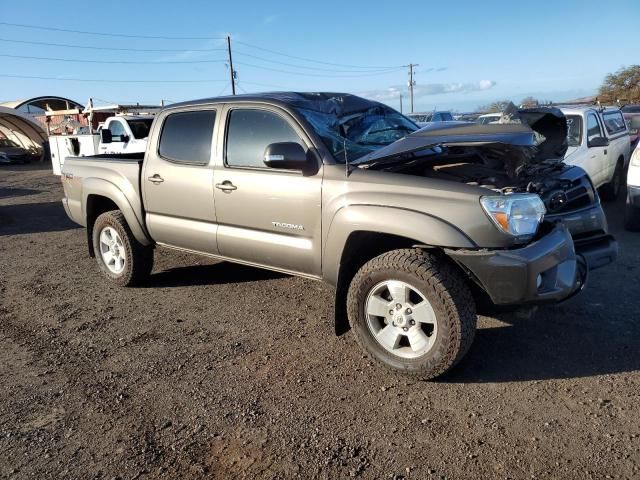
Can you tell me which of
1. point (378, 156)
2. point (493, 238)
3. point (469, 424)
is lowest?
point (469, 424)

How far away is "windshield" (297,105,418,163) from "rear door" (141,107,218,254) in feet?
3.40

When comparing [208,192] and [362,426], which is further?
[208,192]

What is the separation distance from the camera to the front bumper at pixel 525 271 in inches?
127

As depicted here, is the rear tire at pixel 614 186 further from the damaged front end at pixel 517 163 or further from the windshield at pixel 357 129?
the windshield at pixel 357 129

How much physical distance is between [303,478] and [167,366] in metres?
1.66

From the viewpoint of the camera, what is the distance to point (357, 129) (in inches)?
179

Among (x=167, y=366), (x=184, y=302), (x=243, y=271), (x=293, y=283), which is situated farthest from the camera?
(x=243, y=271)

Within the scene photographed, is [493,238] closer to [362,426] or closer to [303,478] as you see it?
[362,426]

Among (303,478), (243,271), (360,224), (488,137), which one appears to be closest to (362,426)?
(303,478)

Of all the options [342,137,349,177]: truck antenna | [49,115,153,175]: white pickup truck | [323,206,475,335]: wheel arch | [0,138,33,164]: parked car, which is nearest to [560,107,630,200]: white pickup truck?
[342,137,349,177]: truck antenna

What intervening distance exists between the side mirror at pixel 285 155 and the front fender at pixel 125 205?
205 cm

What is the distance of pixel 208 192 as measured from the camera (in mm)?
4637

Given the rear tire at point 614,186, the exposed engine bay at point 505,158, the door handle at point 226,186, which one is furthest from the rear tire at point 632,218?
the door handle at point 226,186

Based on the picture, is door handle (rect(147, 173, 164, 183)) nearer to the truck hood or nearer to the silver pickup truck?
the silver pickup truck
